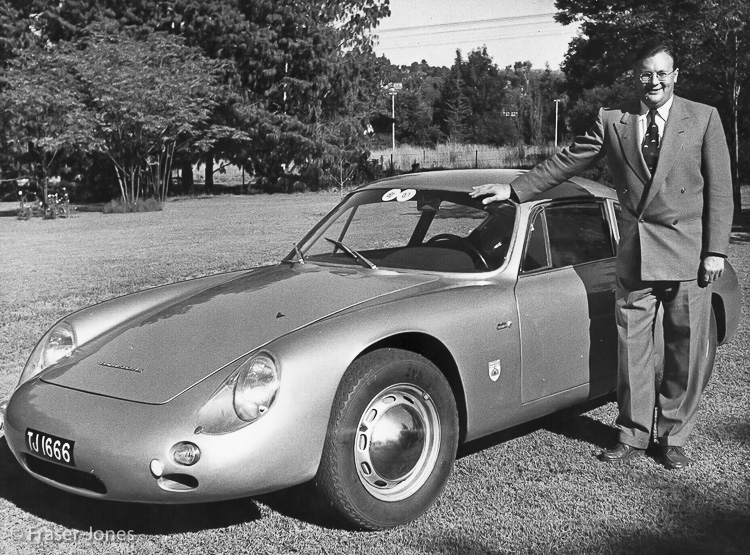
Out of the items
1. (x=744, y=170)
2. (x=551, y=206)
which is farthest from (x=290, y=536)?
(x=744, y=170)

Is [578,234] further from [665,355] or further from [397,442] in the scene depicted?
[397,442]

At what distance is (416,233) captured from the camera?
4.82m

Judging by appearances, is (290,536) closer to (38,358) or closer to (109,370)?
(109,370)

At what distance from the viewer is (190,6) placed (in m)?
37.9

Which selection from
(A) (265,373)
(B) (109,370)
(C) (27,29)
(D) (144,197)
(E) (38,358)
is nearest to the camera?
(A) (265,373)

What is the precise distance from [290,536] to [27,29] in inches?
1546

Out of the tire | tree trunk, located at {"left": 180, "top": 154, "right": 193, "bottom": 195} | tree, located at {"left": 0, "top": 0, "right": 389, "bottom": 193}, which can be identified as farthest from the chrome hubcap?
tree trunk, located at {"left": 180, "top": 154, "right": 193, "bottom": 195}

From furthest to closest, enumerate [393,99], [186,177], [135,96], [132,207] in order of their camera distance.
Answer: [393,99] → [186,177] → [132,207] → [135,96]

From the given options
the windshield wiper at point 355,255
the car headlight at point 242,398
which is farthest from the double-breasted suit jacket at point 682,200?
the car headlight at point 242,398

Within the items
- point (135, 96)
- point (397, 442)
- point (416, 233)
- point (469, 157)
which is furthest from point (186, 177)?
point (397, 442)

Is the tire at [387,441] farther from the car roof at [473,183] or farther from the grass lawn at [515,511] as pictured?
the car roof at [473,183]

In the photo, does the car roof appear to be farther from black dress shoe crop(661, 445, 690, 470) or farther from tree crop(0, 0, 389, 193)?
tree crop(0, 0, 389, 193)

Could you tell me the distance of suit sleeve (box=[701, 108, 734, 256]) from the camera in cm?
403

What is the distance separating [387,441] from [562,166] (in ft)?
5.89
